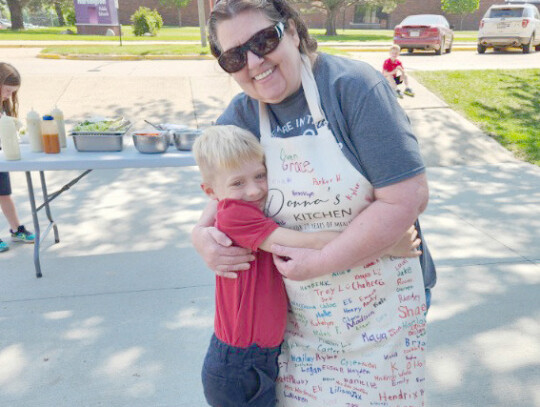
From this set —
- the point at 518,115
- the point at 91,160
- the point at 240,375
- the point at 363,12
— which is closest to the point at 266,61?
the point at 240,375

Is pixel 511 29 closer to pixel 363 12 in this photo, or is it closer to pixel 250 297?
pixel 250 297

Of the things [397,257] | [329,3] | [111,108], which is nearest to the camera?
[397,257]

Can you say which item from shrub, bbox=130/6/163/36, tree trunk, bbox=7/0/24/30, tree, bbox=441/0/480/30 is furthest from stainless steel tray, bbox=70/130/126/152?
tree, bbox=441/0/480/30

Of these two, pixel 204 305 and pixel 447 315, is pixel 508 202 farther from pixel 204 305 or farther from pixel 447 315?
pixel 204 305

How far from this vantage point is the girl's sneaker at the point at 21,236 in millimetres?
4355

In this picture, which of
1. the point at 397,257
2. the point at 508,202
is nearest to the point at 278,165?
the point at 397,257

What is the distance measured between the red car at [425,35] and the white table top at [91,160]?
12992mm

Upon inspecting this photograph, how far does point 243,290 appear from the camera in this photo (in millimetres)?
1493

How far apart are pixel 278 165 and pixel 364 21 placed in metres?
44.8

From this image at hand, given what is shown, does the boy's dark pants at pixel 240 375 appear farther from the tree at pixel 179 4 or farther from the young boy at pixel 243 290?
the tree at pixel 179 4

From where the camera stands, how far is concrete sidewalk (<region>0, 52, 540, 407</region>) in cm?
266

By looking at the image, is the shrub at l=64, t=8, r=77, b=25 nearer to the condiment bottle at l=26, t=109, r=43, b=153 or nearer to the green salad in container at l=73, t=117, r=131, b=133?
the green salad in container at l=73, t=117, r=131, b=133

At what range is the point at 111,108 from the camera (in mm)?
7973

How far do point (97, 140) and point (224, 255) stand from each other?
9.38 feet
